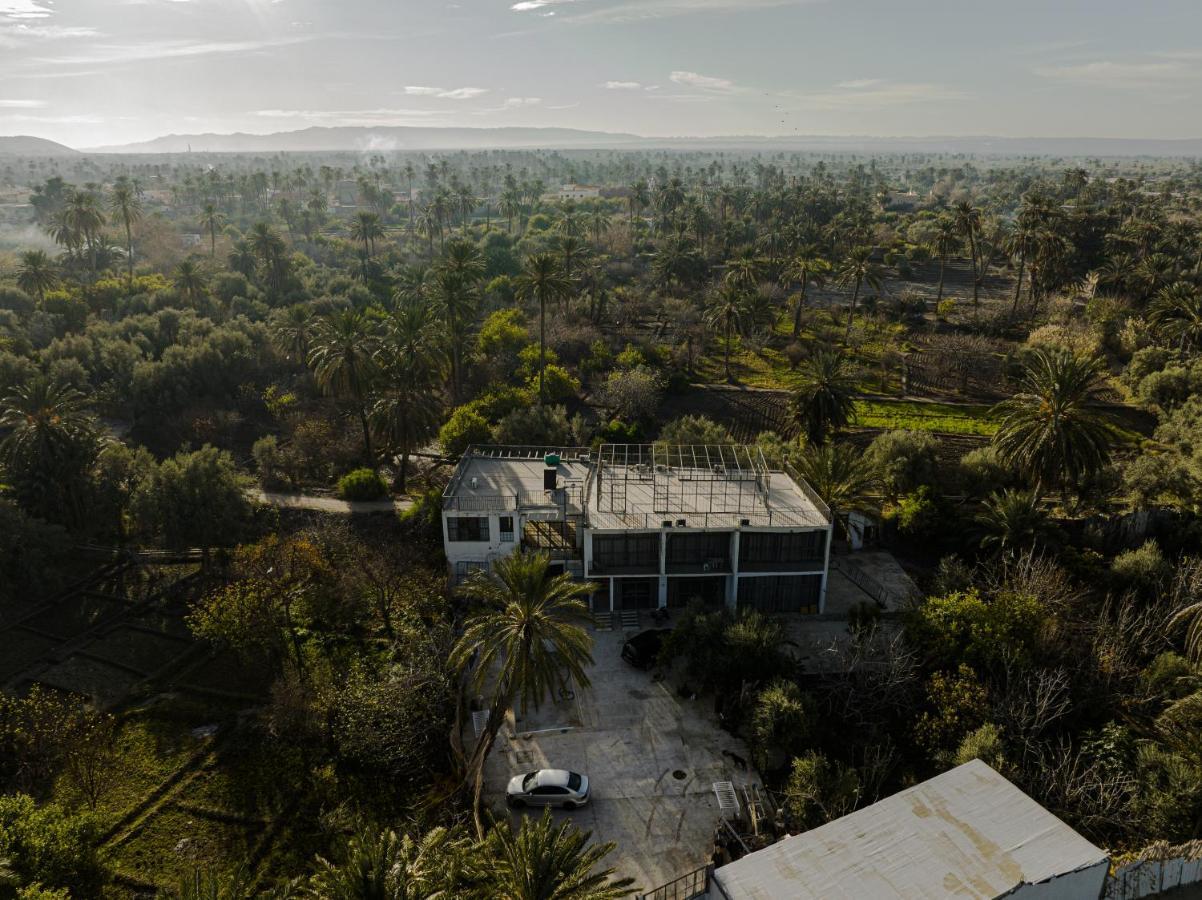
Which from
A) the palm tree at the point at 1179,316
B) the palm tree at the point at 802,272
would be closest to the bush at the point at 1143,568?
the palm tree at the point at 1179,316

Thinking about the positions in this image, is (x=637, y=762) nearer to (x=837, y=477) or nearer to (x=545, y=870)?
(x=545, y=870)

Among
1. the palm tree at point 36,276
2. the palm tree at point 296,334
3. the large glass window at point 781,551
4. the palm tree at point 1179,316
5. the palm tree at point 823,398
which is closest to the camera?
the large glass window at point 781,551

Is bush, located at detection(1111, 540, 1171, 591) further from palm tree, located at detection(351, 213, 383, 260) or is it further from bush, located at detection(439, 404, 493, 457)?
palm tree, located at detection(351, 213, 383, 260)

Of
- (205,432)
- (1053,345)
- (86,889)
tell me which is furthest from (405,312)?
(1053,345)

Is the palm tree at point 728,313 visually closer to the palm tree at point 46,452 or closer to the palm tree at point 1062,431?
the palm tree at point 1062,431

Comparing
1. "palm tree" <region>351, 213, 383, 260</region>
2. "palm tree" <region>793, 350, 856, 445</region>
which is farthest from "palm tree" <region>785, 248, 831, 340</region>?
"palm tree" <region>351, 213, 383, 260</region>

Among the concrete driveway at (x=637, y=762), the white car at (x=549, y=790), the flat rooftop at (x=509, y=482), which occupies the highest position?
the flat rooftop at (x=509, y=482)
